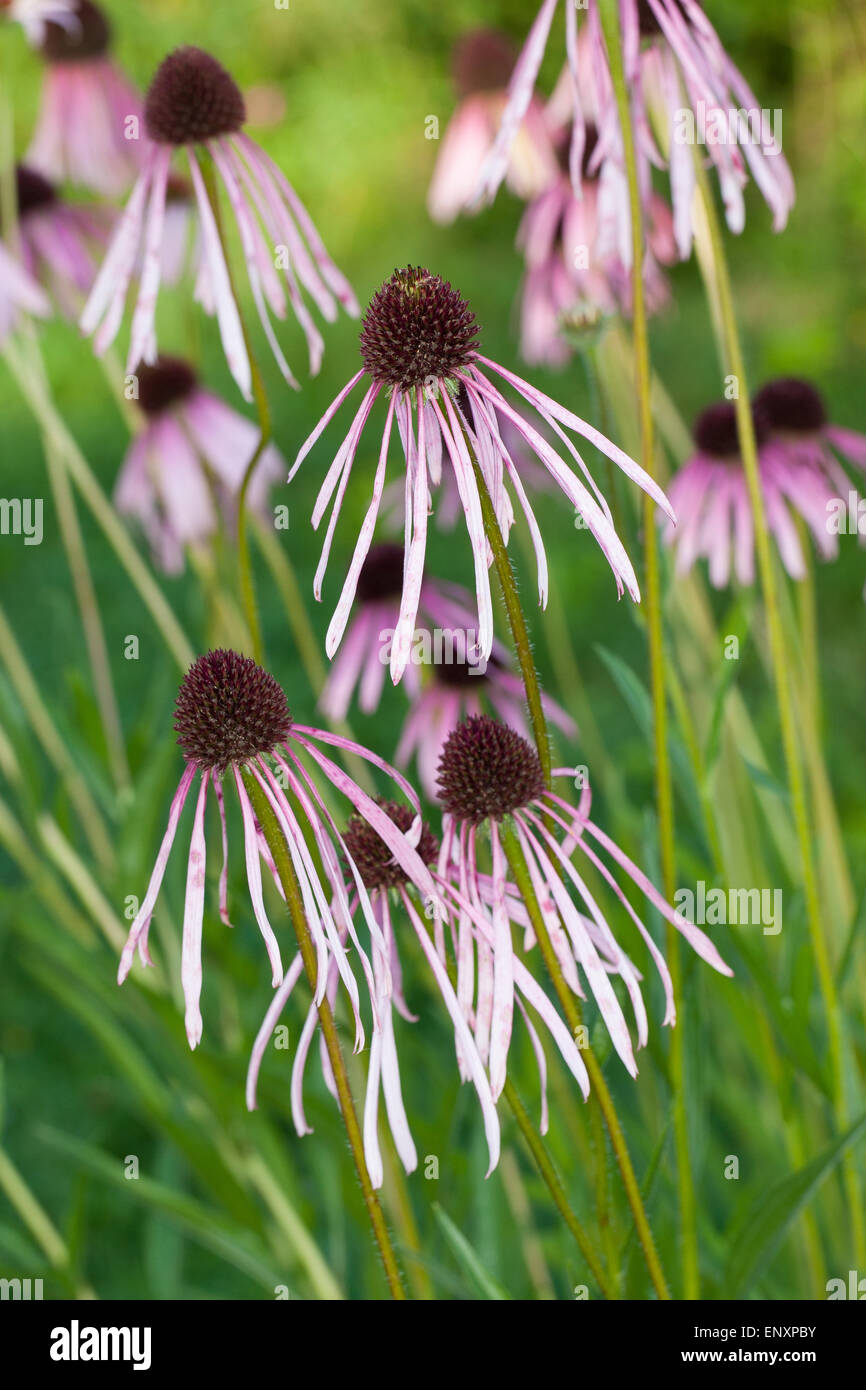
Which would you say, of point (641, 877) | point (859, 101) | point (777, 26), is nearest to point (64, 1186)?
point (641, 877)

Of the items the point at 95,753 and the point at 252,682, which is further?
the point at 95,753

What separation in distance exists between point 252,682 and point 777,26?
3.22 metres

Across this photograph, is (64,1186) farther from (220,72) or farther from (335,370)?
(335,370)

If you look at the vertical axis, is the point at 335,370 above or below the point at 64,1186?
above

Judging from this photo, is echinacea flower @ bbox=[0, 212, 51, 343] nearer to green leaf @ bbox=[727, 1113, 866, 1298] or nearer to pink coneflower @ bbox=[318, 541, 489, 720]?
pink coneflower @ bbox=[318, 541, 489, 720]

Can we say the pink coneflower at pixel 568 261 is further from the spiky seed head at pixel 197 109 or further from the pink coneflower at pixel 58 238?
the pink coneflower at pixel 58 238

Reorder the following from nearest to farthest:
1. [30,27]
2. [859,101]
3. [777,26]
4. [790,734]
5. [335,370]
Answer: [790,734], [30,27], [859,101], [335,370], [777,26]

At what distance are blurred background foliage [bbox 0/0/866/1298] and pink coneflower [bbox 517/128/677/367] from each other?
9 centimetres

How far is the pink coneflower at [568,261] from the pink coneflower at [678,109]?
0.17 metres

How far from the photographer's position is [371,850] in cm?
46

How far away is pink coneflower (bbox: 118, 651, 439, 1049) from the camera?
1.22ft

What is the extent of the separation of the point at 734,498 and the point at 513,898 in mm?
503

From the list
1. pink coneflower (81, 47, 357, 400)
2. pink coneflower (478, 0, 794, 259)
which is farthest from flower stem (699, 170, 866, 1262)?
pink coneflower (81, 47, 357, 400)

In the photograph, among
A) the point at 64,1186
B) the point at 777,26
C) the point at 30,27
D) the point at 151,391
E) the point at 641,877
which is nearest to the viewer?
the point at 641,877
